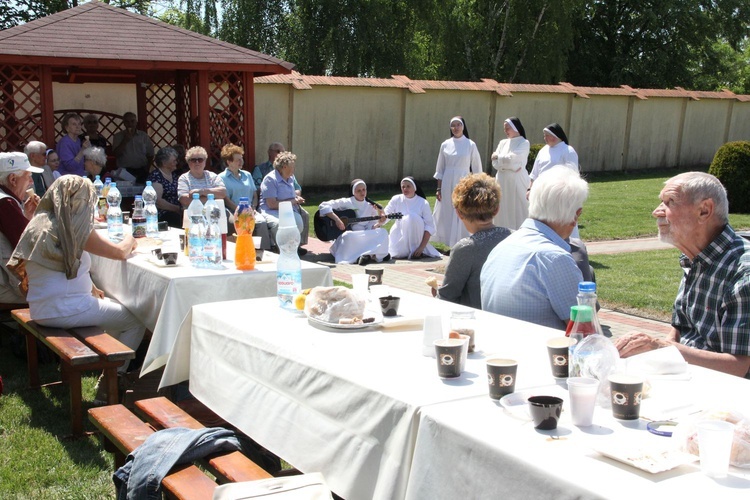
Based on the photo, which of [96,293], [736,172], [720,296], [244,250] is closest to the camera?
[720,296]

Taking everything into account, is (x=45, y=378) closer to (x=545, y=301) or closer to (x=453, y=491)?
(x=545, y=301)

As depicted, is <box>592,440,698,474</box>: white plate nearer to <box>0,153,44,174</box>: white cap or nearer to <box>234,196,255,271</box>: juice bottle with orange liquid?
<box>234,196,255,271</box>: juice bottle with orange liquid

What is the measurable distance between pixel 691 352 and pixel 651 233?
10.6 meters

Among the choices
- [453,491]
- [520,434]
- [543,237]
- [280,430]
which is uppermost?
[543,237]

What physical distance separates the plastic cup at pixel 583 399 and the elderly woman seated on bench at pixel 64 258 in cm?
372

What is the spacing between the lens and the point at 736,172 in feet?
54.7

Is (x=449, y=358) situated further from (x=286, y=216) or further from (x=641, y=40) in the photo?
(x=641, y=40)

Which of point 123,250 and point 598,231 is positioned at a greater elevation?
point 123,250

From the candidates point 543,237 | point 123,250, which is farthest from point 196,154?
point 543,237

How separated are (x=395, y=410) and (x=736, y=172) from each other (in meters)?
16.1

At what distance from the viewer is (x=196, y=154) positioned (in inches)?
366

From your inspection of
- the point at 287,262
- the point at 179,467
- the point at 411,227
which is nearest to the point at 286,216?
→ the point at 287,262

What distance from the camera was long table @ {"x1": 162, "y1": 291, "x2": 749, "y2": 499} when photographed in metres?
2.04

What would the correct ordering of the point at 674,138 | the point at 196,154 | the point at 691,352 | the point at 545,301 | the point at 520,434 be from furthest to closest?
the point at 674,138 < the point at 196,154 < the point at 545,301 < the point at 691,352 < the point at 520,434
